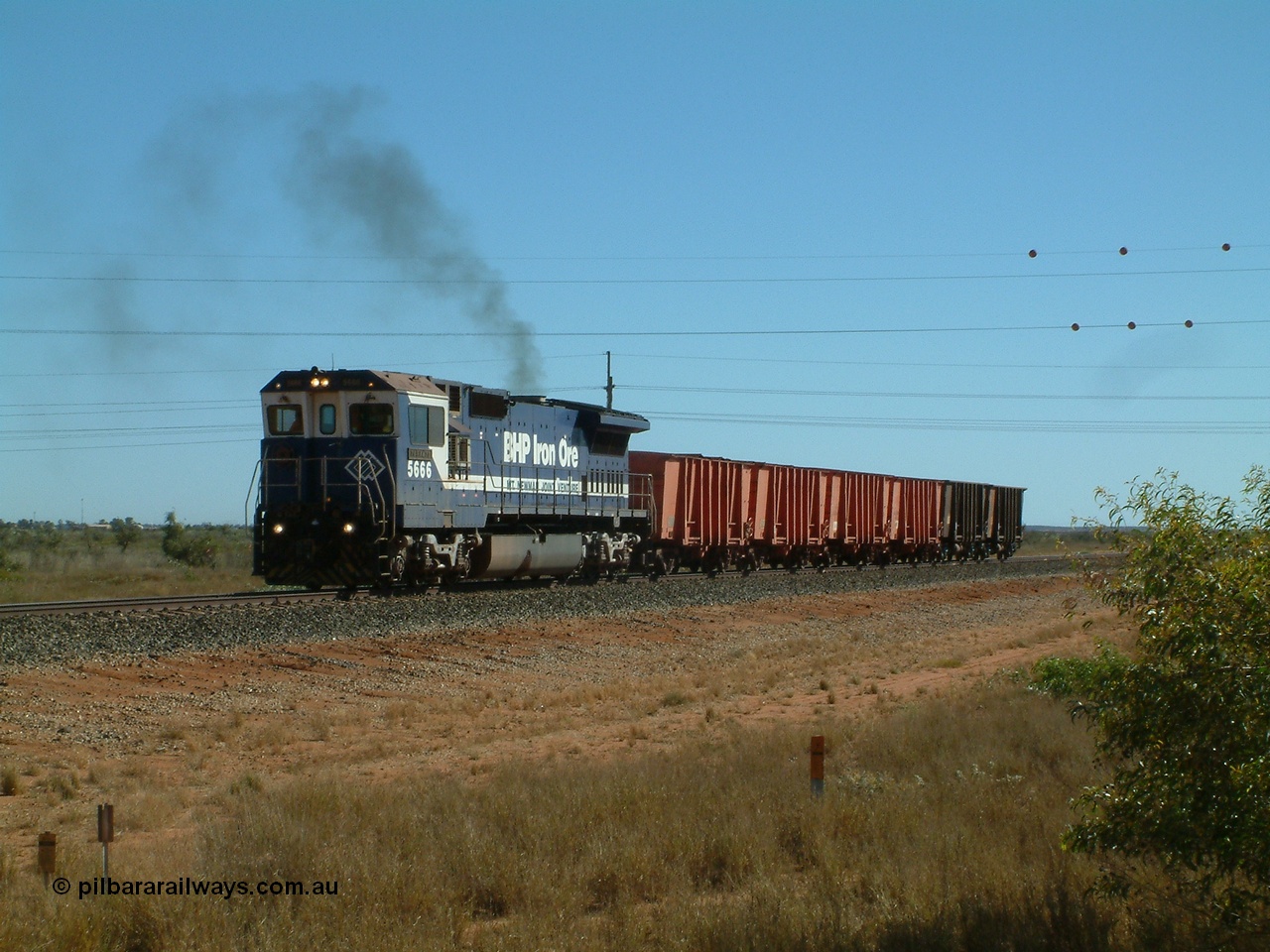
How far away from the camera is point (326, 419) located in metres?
22.9

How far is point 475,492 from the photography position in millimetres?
25000

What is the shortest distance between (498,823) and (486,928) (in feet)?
6.21

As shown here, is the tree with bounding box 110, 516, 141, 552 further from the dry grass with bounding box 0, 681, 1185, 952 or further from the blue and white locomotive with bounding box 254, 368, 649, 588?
the dry grass with bounding box 0, 681, 1185, 952

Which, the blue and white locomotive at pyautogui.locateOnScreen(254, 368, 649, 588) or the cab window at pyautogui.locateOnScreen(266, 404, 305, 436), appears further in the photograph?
the cab window at pyautogui.locateOnScreen(266, 404, 305, 436)

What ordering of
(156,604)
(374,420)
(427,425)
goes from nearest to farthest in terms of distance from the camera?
(156,604) < (374,420) < (427,425)

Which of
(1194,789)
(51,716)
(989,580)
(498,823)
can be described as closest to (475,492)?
(51,716)

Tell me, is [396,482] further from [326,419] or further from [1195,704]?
[1195,704]

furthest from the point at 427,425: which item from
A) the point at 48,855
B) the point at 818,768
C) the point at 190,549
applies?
the point at 190,549

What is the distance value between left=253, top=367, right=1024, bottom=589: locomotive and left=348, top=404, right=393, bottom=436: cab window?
0.09ft

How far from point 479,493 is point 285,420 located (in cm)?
419

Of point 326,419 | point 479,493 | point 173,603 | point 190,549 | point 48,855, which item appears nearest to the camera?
point 48,855

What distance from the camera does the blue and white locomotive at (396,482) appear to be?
22.2 meters

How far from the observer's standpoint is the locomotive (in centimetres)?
2222

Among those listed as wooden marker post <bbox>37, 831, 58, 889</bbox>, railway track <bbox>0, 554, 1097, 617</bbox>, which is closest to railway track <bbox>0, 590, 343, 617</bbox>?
railway track <bbox>0, 554, 1097, 617</bbox>
